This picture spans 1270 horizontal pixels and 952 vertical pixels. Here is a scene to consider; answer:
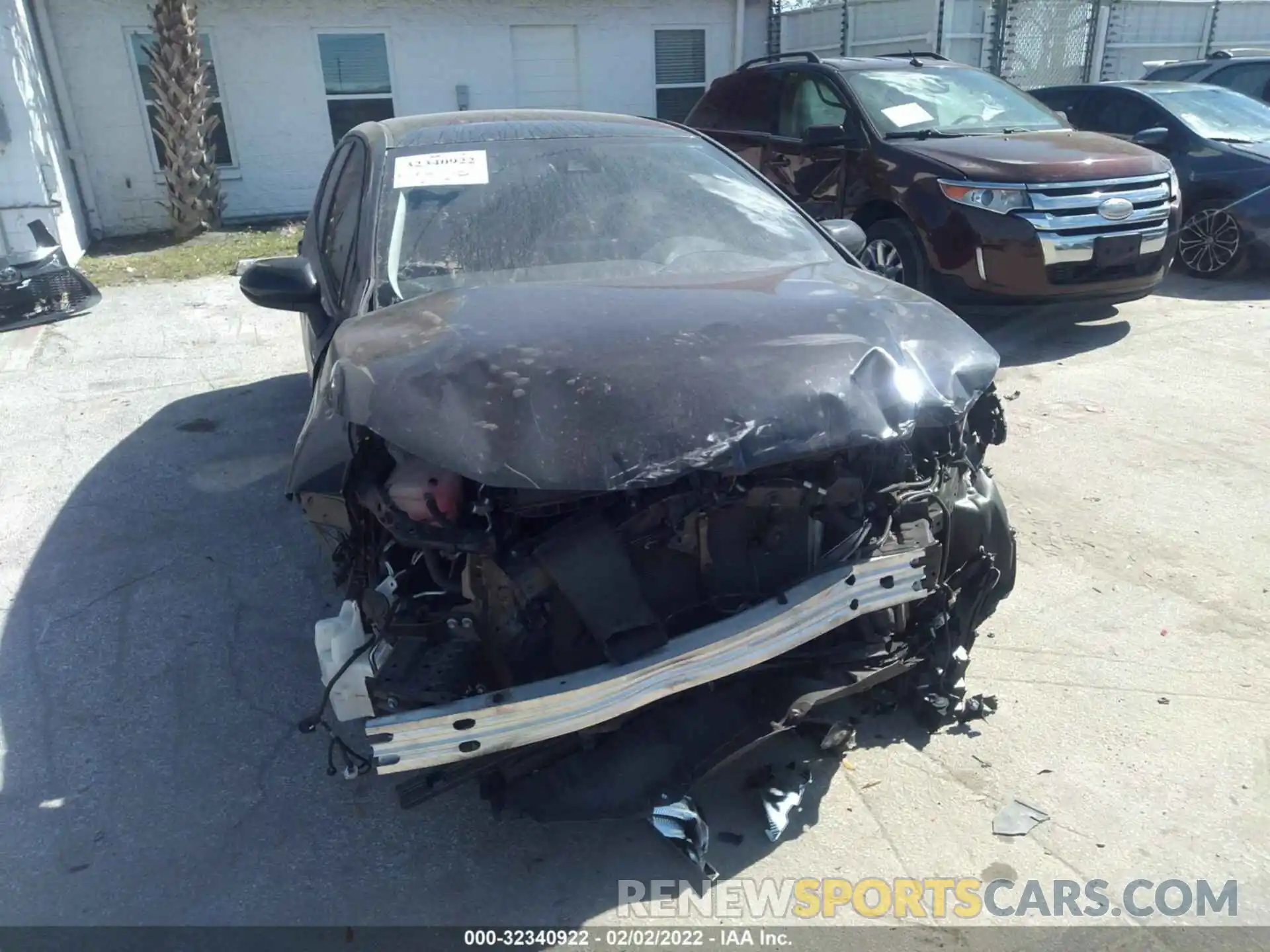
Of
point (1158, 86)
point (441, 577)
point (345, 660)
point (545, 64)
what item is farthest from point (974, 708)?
point (545, 64)

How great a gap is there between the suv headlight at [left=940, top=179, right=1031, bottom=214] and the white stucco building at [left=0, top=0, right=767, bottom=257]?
8932mm

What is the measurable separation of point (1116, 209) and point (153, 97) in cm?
1154

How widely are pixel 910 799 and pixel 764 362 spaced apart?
53.8 inches

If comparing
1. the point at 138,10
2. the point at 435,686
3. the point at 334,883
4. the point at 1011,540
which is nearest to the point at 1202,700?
the point at 1011,540

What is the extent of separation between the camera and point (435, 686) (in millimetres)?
2297

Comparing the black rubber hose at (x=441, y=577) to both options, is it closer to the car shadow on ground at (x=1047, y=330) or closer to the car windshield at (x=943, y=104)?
the car shadow on ground at (x=1047, y=330)

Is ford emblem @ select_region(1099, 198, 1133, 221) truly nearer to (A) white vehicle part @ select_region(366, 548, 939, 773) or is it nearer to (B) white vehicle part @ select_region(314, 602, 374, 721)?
(A) white vehicle part @ select_region(366, 548, 939, 773)

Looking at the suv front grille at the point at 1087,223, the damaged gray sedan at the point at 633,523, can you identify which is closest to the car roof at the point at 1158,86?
the suv front grille at the point at 1087,223

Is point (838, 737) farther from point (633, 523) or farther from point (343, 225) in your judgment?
point (343, 225)

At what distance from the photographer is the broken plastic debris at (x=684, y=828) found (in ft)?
8.07

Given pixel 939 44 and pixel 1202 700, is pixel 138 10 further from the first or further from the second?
pixel 1202 700

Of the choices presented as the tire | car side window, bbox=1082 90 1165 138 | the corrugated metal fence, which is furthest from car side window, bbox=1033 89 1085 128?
the corrugated metal fence

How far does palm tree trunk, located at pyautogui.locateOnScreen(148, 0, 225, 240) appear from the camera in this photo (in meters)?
11.3

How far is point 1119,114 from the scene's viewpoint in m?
9.34
